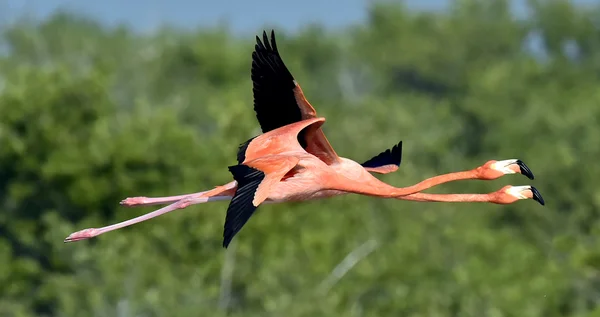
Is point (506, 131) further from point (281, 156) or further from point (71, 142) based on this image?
point (281, 156)

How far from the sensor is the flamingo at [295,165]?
1027 centimetres

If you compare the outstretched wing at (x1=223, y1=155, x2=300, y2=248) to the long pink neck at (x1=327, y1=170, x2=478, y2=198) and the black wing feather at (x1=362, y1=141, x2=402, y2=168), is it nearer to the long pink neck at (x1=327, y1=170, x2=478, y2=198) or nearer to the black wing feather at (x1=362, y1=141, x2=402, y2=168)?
the long pink neck at (x1=327, y1=170, x2=478, y2=198)

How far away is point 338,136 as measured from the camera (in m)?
40.9

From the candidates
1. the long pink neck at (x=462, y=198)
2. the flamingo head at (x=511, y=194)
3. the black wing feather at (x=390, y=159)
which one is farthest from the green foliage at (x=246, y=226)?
the flamingo head at (x=511, y=194)

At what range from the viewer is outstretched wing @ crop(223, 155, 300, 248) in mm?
9430

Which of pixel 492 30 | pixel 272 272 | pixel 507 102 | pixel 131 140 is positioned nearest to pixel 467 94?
pixel 507 102

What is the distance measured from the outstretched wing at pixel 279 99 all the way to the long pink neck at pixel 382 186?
0.32 m

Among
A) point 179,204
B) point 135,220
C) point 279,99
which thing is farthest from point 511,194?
point 135,220

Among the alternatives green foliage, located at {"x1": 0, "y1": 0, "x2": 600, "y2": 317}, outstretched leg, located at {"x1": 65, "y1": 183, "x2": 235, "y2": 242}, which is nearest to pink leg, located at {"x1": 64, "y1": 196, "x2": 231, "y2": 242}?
outstretched leg, located at {"x1": 65, "y1": 183, "x2": 235, "y2": 242}

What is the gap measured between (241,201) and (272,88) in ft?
4.50

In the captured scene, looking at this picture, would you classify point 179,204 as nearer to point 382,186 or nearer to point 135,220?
point 135,220

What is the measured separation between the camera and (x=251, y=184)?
998 centimetres

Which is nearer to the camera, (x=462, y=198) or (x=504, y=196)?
(x=504, y=196)

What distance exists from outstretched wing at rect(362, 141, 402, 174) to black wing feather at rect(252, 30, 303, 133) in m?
0.88
